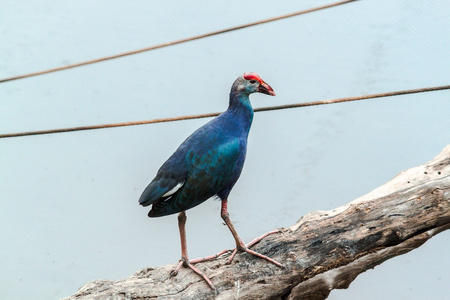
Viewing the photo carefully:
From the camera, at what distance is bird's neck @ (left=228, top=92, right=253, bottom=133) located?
88.1 inches

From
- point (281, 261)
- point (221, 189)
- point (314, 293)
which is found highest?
point (221, 189)

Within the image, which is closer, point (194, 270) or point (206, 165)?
point (206, 165)

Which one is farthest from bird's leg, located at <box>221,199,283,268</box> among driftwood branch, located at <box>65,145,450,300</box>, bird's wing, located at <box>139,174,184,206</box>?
bird's wing, located at <box>139,174,184,206</box>

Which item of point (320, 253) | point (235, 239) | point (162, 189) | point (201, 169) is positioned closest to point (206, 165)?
point (201, 169)

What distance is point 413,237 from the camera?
236 centimetres

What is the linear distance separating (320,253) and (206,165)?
57 cm

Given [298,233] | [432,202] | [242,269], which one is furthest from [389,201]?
[242,269]

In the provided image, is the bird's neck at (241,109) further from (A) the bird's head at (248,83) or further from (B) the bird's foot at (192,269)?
(B) the bird's foot at (192,269)

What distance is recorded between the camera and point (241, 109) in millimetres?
2242

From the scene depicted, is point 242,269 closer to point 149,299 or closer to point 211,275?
point 211,275

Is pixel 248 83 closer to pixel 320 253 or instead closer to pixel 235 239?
pixel 235 239

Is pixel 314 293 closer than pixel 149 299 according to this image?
No

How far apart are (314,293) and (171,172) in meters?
0.75

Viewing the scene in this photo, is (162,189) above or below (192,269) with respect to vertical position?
above
